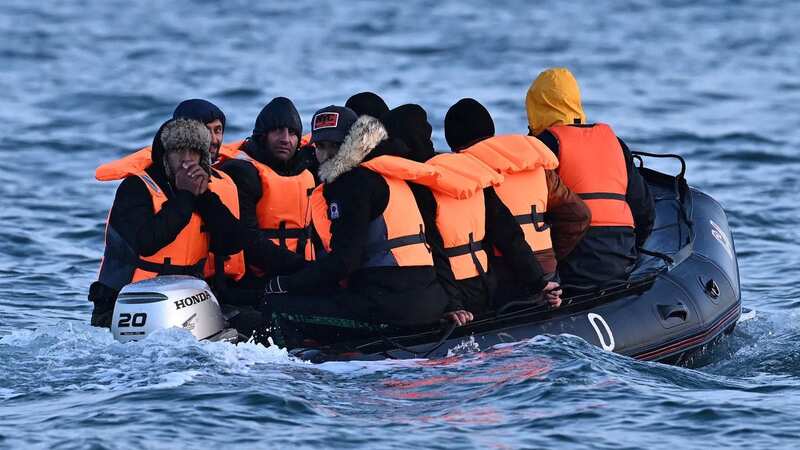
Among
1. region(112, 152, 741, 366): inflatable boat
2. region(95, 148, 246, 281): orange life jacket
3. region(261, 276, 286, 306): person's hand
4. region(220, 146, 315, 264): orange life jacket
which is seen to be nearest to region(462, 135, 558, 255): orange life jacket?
region(112, 152, 741, 366): inflatable boat

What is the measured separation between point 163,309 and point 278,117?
160 centimetres

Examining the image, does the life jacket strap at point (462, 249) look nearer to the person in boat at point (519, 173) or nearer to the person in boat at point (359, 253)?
the person in boat at point (359, 253)

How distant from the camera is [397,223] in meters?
7.75

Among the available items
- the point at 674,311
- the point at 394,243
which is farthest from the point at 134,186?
the point at 674,311

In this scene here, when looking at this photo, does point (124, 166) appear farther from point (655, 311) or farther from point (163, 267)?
point (655, 311)

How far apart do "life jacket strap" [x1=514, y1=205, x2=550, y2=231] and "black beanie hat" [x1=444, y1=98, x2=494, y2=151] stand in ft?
1.66

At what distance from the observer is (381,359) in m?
7.92

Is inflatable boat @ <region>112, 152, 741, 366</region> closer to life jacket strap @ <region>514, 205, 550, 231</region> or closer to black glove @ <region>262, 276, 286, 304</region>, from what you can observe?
black glove @ <region>262, 276, 286, 304</region>

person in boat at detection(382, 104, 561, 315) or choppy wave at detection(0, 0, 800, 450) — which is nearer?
choppy wave at detection(0, 0, 800, 450)

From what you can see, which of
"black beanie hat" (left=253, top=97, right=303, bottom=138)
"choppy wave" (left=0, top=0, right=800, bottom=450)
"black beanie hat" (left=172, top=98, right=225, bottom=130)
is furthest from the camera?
"black beanie hat" (left=253, top=97, right=303, bottom=138)

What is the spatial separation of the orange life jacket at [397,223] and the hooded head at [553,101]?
138 cm

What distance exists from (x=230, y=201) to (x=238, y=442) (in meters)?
1.99

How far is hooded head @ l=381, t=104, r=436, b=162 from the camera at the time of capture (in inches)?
318

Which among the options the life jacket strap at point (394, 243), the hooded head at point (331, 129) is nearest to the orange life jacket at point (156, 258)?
the hooded head at point (331, 129)
